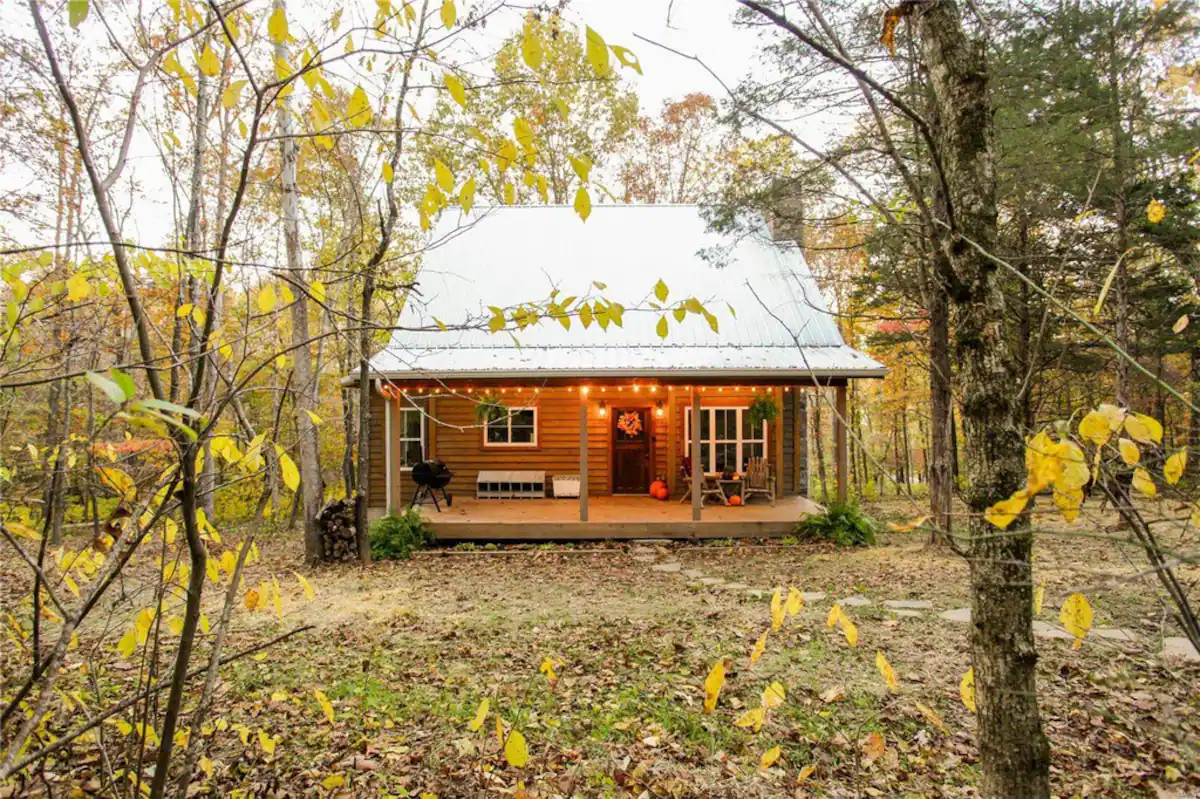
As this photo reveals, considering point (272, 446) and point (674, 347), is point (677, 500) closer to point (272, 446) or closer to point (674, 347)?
point (674, 347)

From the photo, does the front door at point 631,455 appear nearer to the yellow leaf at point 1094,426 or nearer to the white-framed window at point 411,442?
the white-framed window at point 411,442

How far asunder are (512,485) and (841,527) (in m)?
6.23

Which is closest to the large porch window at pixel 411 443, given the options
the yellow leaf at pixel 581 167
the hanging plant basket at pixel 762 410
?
→ the hanging plant basket at pixel 762 410

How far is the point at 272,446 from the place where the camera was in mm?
1711

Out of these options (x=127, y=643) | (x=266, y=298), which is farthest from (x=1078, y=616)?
(x=127, y=643)

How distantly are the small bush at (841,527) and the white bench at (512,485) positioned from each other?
516cm

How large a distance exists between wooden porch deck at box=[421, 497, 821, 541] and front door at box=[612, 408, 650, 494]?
1.94 m

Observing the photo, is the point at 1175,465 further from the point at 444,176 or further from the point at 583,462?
the point at 583,462

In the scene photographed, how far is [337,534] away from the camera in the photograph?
9.39 m

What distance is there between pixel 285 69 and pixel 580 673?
433 cm

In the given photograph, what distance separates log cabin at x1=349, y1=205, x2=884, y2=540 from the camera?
1047 cm

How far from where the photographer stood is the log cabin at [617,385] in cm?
1047

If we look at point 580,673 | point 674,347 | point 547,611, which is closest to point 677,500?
point 674,347

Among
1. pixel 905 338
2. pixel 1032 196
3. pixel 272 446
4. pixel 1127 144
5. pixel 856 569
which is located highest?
pixel 1127 144
